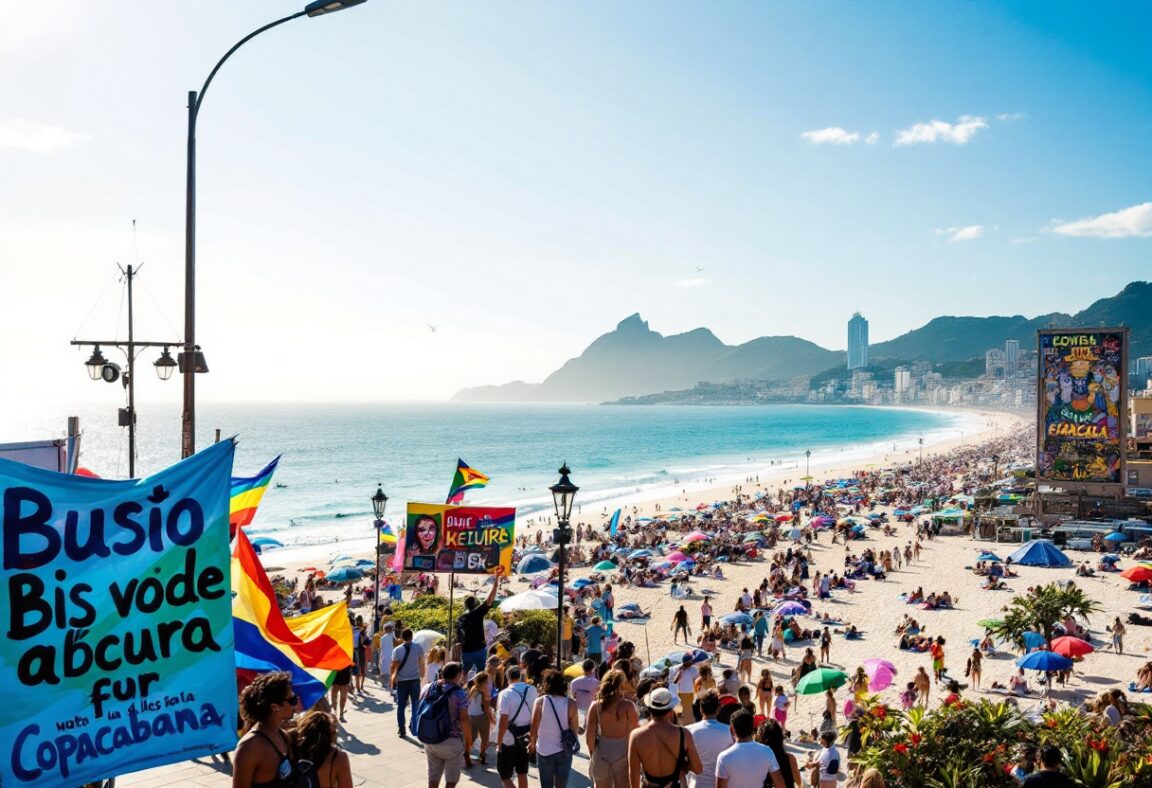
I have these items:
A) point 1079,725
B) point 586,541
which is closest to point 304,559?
point 586,541

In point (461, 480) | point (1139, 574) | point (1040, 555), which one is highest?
point (461, 480)

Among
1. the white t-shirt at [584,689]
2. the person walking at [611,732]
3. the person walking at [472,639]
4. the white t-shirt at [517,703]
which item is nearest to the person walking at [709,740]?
the person walking at [611,732]

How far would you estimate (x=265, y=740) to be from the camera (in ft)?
13.9

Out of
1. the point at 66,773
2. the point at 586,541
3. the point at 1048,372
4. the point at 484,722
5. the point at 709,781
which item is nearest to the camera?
the point at 66,773

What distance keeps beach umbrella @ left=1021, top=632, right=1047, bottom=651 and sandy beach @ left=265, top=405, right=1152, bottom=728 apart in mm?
1003

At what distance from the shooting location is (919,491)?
5634 centimetres

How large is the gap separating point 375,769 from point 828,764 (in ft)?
16.8

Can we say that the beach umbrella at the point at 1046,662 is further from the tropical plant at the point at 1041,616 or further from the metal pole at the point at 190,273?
the metal pole at the point at 190,273

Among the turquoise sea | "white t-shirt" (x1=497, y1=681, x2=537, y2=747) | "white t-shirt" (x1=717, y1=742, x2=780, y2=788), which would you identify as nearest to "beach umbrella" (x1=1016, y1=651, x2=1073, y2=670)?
"white t-shirt" (x1=497, y1=681, x2=537, y2=747)

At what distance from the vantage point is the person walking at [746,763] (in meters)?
5.25

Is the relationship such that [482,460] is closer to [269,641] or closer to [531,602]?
[531,602]

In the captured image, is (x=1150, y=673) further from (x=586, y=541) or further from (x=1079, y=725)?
(x=586, y=541)

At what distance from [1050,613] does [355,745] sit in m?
16.9

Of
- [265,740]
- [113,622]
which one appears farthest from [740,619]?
[113,622]
